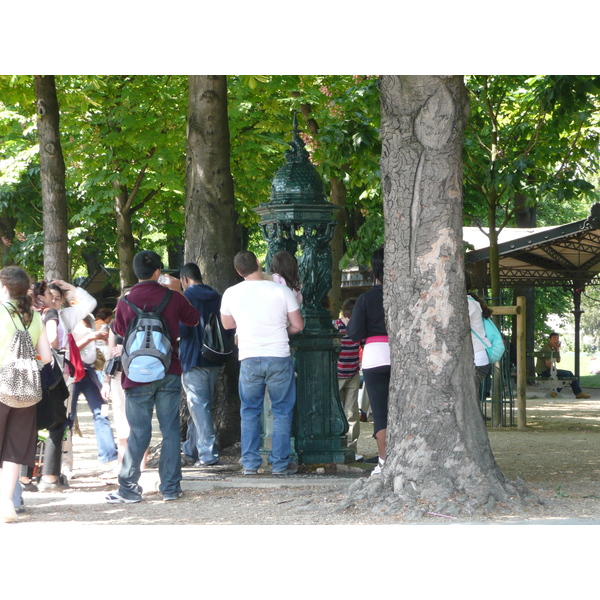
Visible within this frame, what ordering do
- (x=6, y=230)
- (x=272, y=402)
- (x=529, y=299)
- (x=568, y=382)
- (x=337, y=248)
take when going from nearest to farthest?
(x=272, y=402)
(x=337, y=248)
(x=568, y=382)
(x=529, y=299)
(x=6, y=230)

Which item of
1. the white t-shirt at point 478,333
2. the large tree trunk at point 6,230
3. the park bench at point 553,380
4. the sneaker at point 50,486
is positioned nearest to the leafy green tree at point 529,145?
the white t-shirt at point 478,333

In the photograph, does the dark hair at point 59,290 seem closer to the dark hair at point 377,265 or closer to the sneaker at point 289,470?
the sneaker at point 289,470

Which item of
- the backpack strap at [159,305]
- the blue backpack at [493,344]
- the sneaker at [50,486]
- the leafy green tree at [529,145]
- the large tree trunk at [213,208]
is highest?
the leafy green tree at [529,145]

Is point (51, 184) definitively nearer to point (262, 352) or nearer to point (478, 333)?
point (262, 352)

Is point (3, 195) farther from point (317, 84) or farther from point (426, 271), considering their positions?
point (426, 271)

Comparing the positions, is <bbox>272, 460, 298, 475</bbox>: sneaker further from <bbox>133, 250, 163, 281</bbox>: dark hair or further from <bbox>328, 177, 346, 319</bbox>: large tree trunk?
<bbox>328, 177, 346, 319</bbox>: large tree trunk

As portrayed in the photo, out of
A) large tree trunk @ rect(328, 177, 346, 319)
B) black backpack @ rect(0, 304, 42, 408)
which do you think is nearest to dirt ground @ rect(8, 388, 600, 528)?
black backpack @ rect(0, 304, 42, 408)

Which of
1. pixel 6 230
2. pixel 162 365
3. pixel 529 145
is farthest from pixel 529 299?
pixel 162 365

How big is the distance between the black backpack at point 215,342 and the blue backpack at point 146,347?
4.26ft

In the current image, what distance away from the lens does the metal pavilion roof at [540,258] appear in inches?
774

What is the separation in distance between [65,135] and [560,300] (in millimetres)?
23038

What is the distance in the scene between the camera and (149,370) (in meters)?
7.12

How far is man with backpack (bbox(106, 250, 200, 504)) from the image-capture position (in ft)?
23.5

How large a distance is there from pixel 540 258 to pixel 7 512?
18.2 meters
